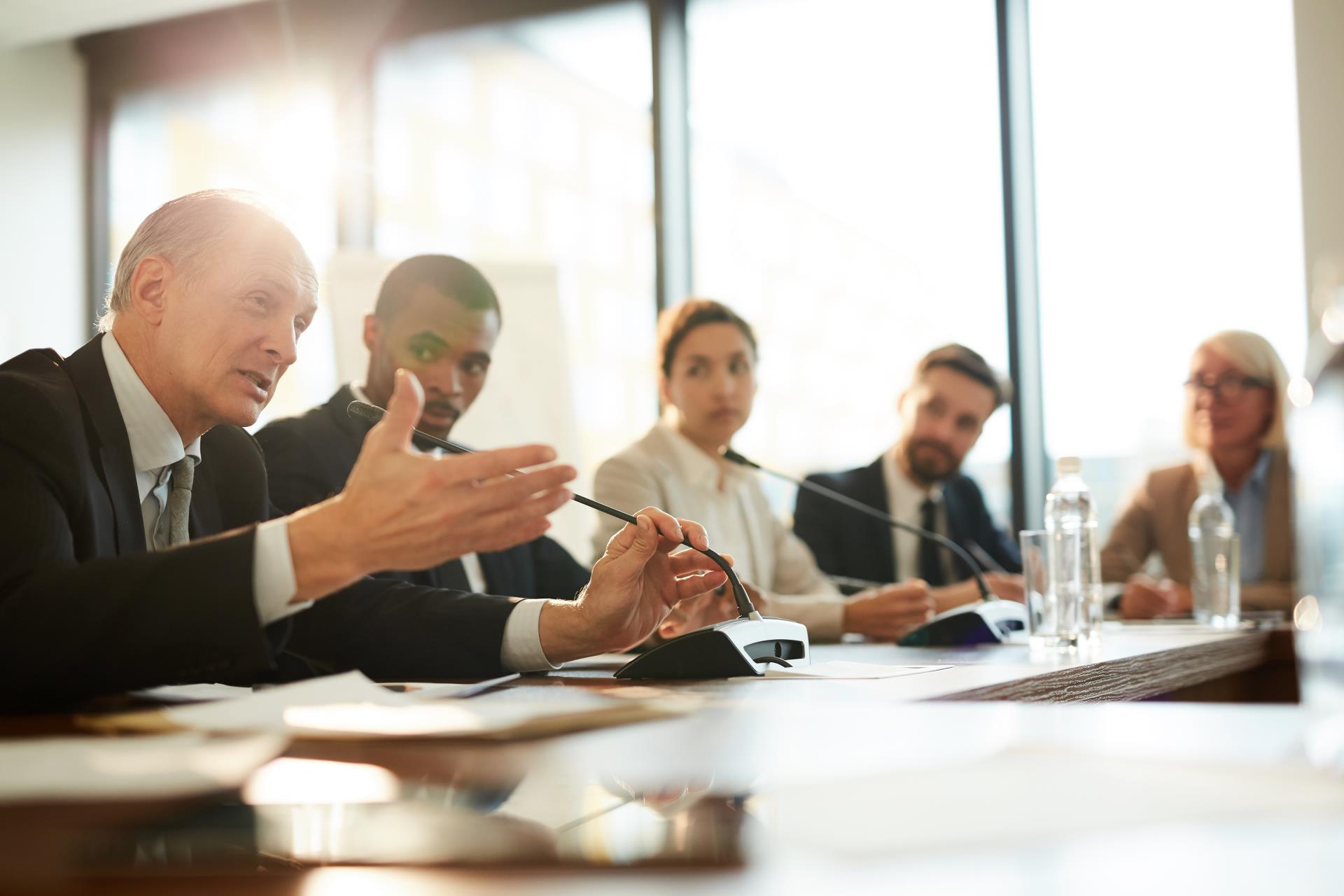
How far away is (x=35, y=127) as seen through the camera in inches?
232

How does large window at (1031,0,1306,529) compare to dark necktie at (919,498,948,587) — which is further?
large window at (1031,0,1306,529)

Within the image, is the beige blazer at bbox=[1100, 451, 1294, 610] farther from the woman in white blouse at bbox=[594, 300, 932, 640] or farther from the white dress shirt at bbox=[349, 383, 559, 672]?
the white dress shirt at bbox=[349, 383, 559, 672]

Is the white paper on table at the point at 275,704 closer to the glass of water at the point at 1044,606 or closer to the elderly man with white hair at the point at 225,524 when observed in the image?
the elderly man with white hair at the point at 225,524

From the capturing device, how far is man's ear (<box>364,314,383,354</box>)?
262 centimetres

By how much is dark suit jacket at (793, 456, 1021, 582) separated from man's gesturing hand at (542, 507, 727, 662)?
2124 mm

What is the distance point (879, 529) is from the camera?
3.64 m

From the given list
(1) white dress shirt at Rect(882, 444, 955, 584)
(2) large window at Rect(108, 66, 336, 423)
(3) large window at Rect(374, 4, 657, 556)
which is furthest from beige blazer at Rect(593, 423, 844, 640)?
(2) large window at Rect(108, 66, 336, 423)

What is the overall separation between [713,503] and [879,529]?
664 mm

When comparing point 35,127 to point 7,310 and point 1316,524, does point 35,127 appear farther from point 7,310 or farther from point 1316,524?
point 1316,524

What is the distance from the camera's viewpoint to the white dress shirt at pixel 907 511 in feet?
11.9

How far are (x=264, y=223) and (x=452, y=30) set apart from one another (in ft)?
13.9

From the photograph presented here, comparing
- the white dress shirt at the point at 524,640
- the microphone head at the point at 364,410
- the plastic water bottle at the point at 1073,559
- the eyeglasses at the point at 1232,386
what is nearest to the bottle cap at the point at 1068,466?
the plastic water bottle at the point at 1073,559

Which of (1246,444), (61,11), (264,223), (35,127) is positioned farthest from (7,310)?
(1246,444)

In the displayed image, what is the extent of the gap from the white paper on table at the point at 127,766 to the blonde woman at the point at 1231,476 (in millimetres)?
3088
